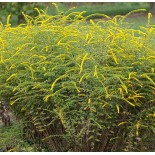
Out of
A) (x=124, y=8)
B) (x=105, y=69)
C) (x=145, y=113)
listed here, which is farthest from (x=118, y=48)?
(x=124, y=8)

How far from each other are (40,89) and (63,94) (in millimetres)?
180

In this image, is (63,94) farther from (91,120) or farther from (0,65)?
(0,65)

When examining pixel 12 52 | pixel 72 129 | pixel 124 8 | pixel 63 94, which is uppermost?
pixel 12 52

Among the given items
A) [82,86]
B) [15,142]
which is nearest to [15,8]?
[15,142]

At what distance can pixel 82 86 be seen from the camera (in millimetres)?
3914

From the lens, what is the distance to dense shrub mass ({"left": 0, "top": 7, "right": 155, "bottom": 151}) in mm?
3910

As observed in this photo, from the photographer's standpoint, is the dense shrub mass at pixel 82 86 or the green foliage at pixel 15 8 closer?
the dense shrub mass at pixel 82 86

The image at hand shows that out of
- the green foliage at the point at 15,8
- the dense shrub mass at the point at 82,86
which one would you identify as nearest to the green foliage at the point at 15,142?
the dense shrub mass at the point at 82,86

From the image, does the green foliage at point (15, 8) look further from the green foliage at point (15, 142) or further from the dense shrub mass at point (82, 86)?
the dense shrub mass at point (82, 86)

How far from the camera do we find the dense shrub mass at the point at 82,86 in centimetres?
391

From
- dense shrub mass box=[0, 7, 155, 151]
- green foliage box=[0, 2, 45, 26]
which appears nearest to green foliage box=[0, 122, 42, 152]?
dense shrub mass box=[0, 7, 155, 151]

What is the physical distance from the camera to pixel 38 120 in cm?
414

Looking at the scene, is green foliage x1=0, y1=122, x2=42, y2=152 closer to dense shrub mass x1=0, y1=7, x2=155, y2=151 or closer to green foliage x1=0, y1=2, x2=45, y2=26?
dense shrub mass x1=0, y1=7, x2=155, y2=151

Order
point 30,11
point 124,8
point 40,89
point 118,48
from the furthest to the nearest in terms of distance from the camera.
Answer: point 124,8 → point 30,11 → point 118,48 → point 40,89
